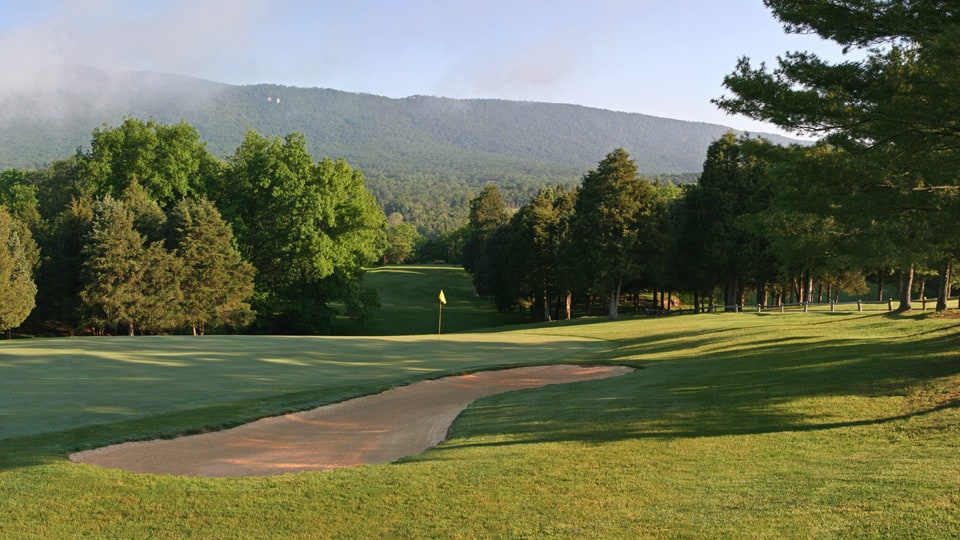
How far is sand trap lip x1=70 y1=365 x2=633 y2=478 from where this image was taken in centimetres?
1083

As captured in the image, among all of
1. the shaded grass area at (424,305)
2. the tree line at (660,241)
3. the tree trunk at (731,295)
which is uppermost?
the tree line at (660,241)

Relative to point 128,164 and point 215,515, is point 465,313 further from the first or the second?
point 215,515

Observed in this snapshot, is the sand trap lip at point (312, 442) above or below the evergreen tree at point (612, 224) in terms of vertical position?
below

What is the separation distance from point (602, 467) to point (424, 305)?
67801 mm

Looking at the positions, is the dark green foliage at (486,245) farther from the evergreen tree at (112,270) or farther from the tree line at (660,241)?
the evergreen tree at (112,270)

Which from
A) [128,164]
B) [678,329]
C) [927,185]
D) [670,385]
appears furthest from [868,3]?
[128,164]

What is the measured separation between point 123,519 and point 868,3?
44.7 ft

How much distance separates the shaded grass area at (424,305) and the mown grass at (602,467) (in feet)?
144

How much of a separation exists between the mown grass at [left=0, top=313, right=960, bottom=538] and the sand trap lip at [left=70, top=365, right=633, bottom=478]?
0.70 m

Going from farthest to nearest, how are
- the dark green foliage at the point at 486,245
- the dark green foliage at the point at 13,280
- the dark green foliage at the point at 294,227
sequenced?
the dark green foliage at the point at 486,245 → the dark green foliage at the point at 294,227 → the dark green foliage at the point at 13,280

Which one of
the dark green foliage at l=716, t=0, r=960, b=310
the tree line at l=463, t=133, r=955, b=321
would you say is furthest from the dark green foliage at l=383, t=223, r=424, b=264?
the dark green foliage at l=716, t=0, r=960, b=310

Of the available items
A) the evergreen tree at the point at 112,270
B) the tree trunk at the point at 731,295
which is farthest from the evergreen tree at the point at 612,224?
the evergreen tree at the point at 112,270

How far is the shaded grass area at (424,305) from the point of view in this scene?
63794 millimetres

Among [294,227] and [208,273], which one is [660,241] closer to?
[294,227]
